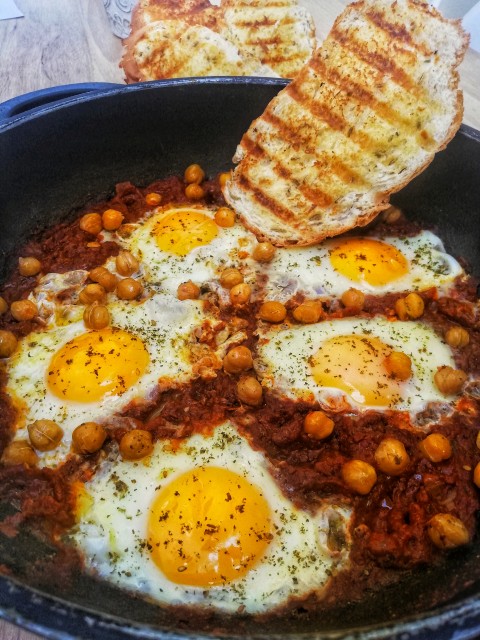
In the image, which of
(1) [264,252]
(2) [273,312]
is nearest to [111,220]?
(1) [264,252]

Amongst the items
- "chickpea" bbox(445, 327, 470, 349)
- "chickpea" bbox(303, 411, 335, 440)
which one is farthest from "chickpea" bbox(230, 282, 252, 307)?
"chickpea" bbox(445, 327, 470, 349)

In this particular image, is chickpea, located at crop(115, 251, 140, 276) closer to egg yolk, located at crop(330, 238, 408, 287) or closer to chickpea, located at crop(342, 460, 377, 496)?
egg yolk, located at crop(330, 238, 408, 287)

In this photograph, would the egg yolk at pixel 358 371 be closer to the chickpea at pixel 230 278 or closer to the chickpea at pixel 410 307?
the chickpea at pixel 410 307

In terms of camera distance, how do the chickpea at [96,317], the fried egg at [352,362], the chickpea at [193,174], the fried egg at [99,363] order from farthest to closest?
the chickpea at [193,174] → the chickpea at [96,317] → the fried egg at [352,362] → the fried egg at [99,363]

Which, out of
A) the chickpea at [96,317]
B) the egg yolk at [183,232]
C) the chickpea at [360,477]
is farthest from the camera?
the egg yolk at [183,232]

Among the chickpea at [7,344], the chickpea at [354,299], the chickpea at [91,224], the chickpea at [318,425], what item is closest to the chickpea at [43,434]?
the chickpea at [7,344]

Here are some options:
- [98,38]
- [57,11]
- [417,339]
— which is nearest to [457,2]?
[98,38]
